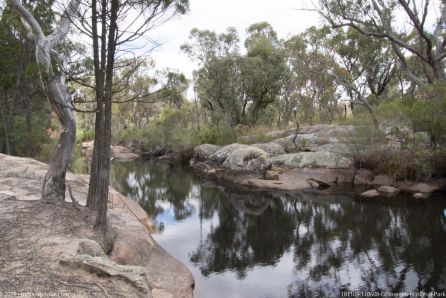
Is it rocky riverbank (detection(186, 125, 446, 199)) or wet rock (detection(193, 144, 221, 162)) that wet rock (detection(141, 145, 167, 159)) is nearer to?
wet rock (detection(193, 144, 221, 162))

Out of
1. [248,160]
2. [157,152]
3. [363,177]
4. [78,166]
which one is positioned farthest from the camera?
[157,152]

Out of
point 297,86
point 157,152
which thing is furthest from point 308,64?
point 157,152

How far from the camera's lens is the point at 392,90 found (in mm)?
38500

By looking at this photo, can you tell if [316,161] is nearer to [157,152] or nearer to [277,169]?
[277,169]

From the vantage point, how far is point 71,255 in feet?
17.0

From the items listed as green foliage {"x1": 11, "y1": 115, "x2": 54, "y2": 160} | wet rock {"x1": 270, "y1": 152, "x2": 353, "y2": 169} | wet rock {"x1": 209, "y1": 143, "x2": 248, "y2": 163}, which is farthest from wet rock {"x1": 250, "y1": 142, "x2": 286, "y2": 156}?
green foliage {"x1": 11, "y1": 115, "x2": 54, "y2": 160}

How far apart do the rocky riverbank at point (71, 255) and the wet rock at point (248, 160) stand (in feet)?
35.8

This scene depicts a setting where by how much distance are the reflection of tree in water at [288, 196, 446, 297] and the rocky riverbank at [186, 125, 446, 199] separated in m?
2.86

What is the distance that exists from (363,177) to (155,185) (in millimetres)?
10153

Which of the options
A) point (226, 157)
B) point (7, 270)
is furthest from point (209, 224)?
point (226, 157)

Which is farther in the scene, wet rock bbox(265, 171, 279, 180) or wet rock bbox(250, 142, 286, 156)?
wet rock bbox(250, 142, 286, 156)

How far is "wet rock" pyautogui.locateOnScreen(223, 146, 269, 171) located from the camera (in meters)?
20.6

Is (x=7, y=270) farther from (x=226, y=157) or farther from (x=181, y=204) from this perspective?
(x=226, y=157)

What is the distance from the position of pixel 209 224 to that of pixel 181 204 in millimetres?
3636
